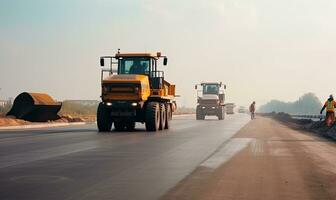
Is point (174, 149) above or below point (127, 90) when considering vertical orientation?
below

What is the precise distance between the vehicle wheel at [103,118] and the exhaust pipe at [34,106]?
986 centimetres

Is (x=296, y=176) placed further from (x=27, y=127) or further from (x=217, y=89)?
(x=217, y=89)

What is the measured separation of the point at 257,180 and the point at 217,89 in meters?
42.0

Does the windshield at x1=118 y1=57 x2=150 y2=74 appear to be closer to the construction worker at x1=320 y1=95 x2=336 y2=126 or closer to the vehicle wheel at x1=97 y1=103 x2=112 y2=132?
the vehicle wheel at x1=97 y1=103 x2=112 y2=132

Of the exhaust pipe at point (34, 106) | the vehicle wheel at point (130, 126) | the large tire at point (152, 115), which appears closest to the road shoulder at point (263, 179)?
the large tire at point (152, 115)

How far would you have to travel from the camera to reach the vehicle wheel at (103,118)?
76.6 feet

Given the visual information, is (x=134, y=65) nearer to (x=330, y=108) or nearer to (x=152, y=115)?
(x=152, y=115)

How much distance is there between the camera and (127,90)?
75.1 feet

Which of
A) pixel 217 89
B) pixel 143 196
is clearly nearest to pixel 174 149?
pixel 143 196

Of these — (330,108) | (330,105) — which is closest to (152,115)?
(330,105)

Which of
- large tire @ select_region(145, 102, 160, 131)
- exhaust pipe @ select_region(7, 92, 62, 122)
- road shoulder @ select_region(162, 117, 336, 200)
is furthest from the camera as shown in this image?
exhaust pipe @ select_region(7, 92, 62, 122)

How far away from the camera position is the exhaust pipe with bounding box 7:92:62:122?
106ft

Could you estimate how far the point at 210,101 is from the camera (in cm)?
4909

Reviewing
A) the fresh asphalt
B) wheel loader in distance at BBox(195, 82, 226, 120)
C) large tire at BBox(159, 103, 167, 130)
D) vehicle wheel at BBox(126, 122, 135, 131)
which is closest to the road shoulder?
the fresh asphalt
